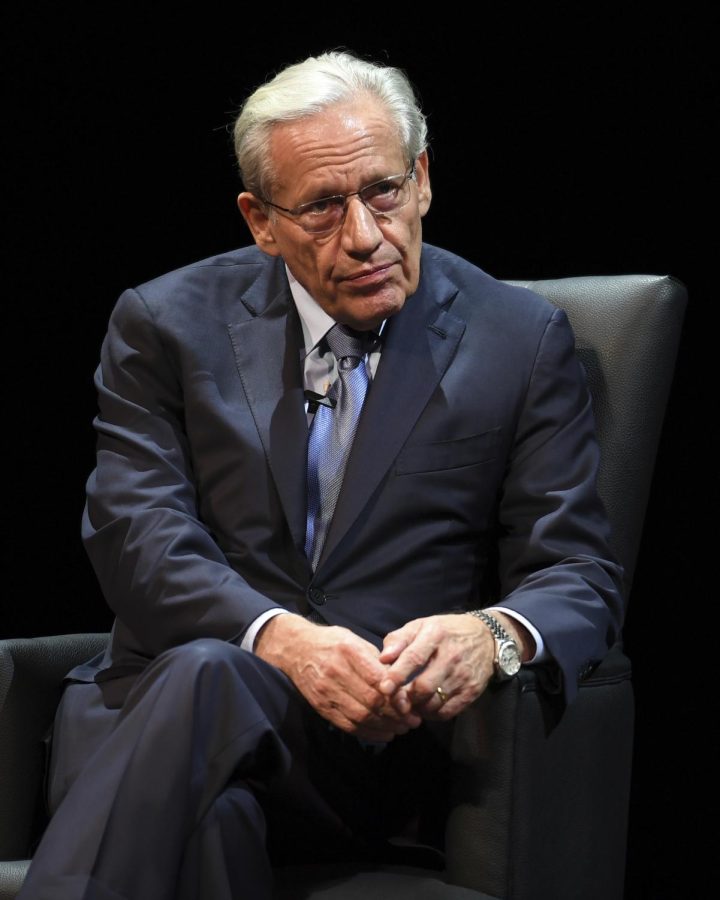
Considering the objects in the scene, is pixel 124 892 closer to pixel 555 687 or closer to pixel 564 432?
pixel 555 687

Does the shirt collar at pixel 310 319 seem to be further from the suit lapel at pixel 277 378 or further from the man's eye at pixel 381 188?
the man's eye at pixel 381 188

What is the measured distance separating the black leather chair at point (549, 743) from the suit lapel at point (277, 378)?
1.61 ft

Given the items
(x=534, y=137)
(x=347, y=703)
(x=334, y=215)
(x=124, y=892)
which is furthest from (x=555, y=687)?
(x=534, y=137)

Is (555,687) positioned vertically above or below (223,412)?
below

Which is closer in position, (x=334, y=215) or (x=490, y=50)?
(x=334, y=215)

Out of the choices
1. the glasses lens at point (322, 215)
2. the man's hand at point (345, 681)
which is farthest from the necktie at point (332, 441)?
the man's hand at point (345, 681)

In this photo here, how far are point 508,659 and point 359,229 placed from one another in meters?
0.75

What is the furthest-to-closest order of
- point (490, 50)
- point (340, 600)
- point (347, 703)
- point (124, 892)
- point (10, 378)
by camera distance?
1. point (10, 378)
2. point (490, 50)
3. point (340, 600)
4. point (347, 703)
5. point (124, 892)

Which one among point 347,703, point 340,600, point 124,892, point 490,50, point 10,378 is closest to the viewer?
point 124,892

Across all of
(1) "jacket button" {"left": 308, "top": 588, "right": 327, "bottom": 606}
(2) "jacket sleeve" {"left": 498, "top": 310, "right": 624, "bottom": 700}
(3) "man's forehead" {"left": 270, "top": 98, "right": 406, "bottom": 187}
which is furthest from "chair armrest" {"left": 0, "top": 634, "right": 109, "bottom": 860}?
(3) "man's forehead" {"left": 270, "top": 98, "right": 406, "bottom": 187}

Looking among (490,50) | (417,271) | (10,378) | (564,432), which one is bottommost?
(10,378)

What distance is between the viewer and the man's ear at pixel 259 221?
2441mm

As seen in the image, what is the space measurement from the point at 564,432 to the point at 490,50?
1035 millimetres

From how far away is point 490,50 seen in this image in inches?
116
